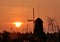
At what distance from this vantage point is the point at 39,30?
6856 cm

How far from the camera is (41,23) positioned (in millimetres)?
71188

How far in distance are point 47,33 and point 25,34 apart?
5.42 m

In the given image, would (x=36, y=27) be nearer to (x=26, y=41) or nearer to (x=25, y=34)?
(x=25, y=34)

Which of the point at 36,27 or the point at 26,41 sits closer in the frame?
the point at 26,41

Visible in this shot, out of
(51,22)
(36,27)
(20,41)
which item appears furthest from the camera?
(36,27)

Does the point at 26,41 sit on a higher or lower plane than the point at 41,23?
lower

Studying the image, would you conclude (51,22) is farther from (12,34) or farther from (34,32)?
(12,34)

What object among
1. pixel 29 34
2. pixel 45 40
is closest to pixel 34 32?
pixel 29 34

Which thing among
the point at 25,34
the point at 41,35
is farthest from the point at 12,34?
the point at 41,35

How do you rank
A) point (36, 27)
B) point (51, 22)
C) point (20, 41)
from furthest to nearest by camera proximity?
point (36, 27) < point (51, 22) < point (20, 41)

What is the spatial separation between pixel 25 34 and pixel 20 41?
8216 mm

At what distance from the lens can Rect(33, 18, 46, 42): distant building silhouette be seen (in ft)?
210

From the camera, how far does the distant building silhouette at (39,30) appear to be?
63888mm

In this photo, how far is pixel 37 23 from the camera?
2793 inches
